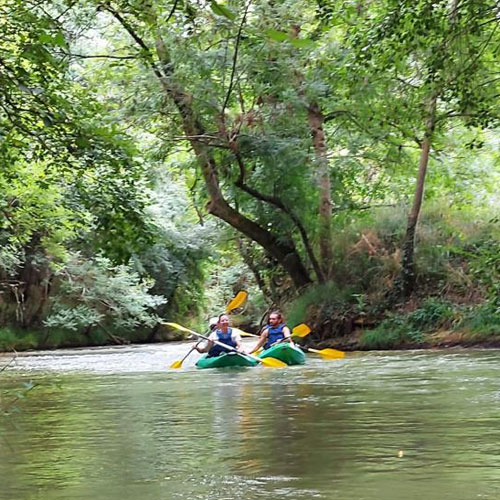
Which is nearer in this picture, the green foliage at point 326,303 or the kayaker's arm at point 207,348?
the kayaker's arm at point 207,348

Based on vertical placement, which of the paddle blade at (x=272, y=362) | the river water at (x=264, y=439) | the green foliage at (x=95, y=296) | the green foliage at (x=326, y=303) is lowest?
the river water at (x=264, y=439)

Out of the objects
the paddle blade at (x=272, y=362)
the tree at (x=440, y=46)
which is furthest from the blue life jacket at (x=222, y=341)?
the tree at (x=440, y=46)

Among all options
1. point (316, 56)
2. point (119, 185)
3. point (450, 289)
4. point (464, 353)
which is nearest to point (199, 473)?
point (119, 185)

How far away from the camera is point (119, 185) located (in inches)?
411

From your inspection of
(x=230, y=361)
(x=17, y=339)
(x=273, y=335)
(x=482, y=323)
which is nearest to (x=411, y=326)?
(x=482, y=323)

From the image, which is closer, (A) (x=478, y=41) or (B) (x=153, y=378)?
(A) (x=478, y=41)

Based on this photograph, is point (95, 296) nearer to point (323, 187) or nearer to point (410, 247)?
point (323, 187)

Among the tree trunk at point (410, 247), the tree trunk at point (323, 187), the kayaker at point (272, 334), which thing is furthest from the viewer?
the tree trunk at point (410, 247)

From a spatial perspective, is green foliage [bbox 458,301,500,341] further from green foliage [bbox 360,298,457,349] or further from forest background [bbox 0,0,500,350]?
green foliage [bbox 360,298,457,349]

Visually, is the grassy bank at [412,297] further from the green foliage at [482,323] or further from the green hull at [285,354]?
the green hull at [285,354]

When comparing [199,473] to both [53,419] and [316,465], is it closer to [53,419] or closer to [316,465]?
A: [316,465]

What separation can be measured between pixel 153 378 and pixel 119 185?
12.3ft

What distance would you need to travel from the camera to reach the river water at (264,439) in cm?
458

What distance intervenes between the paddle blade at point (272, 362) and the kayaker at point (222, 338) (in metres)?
0.97
